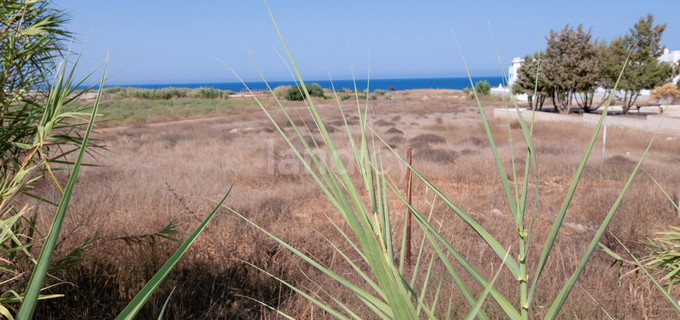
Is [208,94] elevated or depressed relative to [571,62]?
depressed

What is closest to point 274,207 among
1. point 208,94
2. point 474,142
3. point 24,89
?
point 24,89

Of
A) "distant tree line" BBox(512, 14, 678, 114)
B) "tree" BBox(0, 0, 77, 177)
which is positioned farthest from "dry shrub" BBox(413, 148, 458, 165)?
"distant tree line" BBox(512, 14, 678, 114)

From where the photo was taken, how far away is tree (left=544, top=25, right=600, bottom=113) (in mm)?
26691

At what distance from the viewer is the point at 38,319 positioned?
11.3 feet

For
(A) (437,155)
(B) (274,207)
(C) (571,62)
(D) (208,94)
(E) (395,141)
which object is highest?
(C) (571,62)

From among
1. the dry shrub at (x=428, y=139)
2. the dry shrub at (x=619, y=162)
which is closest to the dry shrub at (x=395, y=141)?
the dry shrub at (x=428, y=139)

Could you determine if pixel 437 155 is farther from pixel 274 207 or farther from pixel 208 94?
pixel 208 94

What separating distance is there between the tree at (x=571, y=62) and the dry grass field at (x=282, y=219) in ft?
40.6

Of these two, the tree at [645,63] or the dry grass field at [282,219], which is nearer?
the dry grass field at [282,219]

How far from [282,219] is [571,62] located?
24979 mm

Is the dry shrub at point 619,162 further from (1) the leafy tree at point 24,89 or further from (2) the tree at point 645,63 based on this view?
(2) the tree at point 645,63

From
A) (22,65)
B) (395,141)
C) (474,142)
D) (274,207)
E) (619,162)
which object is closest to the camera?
(22,65)

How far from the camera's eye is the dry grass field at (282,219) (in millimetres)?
3777

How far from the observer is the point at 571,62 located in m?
26.8
